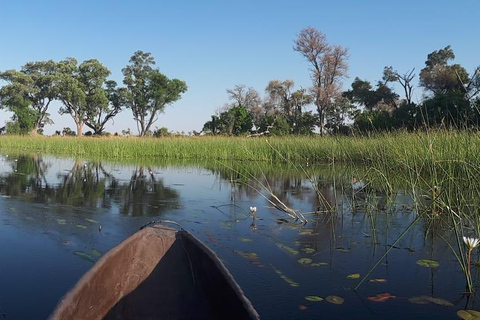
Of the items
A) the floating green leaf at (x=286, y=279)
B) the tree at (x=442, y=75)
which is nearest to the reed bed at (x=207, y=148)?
the floating green leaf at (x=286, y=279)

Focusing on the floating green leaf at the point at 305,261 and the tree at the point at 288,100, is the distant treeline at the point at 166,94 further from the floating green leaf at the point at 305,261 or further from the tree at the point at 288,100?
the floating green leaf at the point at 305,261

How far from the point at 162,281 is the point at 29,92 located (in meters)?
37.6

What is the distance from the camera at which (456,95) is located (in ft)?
48.3

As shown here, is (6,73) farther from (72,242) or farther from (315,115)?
(72,242)

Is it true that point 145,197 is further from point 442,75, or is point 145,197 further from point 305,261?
point 442,75

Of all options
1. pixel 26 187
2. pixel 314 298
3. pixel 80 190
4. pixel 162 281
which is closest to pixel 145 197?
pixel 80 190

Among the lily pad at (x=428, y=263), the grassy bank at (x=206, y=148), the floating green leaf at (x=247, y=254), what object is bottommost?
the floating green leaf at (x=247, y=254)

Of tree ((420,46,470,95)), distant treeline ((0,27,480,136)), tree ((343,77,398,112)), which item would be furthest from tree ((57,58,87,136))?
tree ((420,46,470,95))

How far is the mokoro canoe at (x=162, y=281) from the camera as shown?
1.85 meters

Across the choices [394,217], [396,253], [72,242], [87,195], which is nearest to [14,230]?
[72,242]

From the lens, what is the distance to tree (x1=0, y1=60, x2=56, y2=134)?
32125mm

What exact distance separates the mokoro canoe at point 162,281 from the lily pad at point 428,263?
1.72m

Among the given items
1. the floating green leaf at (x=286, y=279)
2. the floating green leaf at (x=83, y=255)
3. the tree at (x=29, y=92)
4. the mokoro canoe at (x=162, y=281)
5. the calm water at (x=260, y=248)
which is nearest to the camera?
the mokoro canoe at (x=162, y=281)

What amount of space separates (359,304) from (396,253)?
1.11 meters
